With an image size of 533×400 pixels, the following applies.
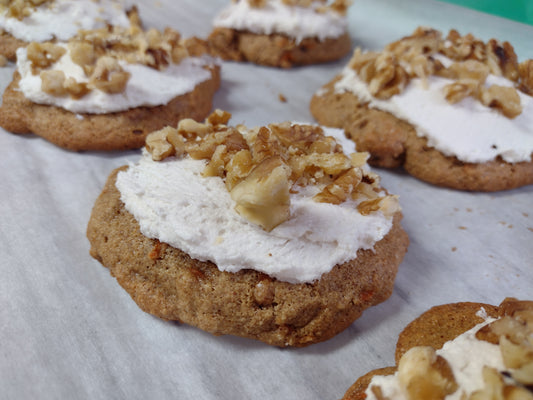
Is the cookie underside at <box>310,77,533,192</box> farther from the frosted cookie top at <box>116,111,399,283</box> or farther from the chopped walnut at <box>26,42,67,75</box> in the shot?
the chopped walnut at <box>26,42,67,75</box>

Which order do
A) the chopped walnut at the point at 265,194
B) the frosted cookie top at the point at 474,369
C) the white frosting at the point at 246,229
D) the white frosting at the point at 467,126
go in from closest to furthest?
1. the frosted cookie top at the point at 474,369
2. the chopped walnut at the point at 265,194
3. the white frosting at the point at 246,229
4. the white frosting at the point at 467,126

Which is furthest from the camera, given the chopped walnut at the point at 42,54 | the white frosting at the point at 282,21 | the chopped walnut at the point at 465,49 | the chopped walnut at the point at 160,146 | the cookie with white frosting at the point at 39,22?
the white frosting at the point at 282,21

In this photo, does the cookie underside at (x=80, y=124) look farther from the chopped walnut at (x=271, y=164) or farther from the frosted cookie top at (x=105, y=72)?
the chopped walnut at (x=271, y=164)

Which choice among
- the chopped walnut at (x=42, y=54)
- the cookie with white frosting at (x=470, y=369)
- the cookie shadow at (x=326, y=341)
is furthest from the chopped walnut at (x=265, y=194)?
the chopped walnut at (x=42, y=54)

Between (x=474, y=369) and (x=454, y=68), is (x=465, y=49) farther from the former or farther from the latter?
(x=474, y=369)

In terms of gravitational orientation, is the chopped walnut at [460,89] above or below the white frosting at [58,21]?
above

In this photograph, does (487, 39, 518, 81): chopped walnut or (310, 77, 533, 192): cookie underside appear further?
(487, 39, 518, 81): chopped walnut

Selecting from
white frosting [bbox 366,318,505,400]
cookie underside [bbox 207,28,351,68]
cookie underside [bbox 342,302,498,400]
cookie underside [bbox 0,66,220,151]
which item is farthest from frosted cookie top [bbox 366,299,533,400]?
cookie underside [bbox 207,28,351,68]
